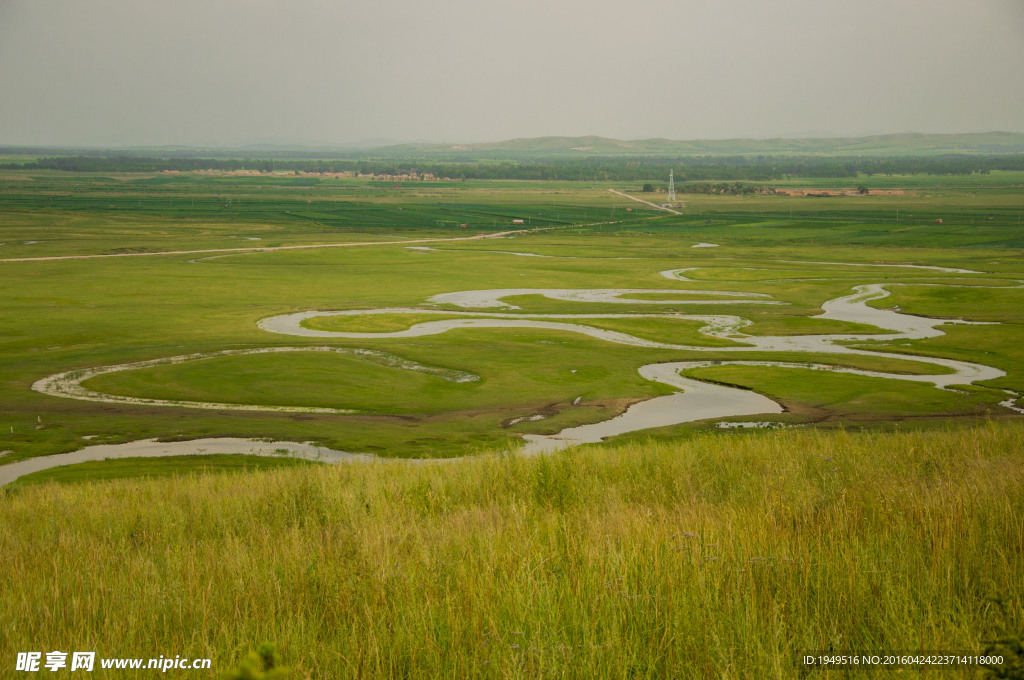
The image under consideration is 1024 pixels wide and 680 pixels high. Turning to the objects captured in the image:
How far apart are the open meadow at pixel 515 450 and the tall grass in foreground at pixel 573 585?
0.03 m

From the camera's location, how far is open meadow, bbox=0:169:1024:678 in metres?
5.05

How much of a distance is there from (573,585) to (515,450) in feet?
27.1

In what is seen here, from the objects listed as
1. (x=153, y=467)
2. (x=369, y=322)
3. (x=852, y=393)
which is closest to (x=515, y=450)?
(x=153, y=467)

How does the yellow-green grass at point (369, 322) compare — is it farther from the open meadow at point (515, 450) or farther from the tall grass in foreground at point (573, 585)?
the tall grass in foreground at point (573, 585)

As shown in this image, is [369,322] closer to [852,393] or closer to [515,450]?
[852,393]

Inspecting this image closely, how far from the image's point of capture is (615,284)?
7506 centimetres

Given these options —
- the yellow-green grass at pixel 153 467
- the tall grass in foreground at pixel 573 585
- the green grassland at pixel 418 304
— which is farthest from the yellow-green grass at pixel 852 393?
the tall grass in foreground at pixel 573 585

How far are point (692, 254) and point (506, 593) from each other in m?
95.5

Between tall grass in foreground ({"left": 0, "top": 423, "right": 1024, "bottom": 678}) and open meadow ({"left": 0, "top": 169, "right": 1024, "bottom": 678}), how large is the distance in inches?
1.4

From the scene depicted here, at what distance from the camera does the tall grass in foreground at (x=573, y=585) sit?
467 centimetres

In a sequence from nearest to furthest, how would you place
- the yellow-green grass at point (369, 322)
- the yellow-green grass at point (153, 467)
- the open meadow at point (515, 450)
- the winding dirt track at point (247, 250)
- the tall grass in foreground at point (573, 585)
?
the tall grass in foreground at point (573, 585)
the open meadow at point (515, 450)
the yellow-green grass at point (153, 467)
the yellow-green grass at point (369, 322)
the winding dirt track at point (247, 250)

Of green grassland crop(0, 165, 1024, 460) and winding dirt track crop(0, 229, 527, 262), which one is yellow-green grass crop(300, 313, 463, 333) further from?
winding dirt track crop(0, 229, 527, 262)

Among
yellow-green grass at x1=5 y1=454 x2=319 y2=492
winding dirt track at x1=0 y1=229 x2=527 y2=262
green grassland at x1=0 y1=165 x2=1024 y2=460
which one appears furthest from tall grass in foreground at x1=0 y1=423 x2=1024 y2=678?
winding dirt track at x1=0 y1=229 x2=527 y2=262

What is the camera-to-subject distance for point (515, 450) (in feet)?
45.2
